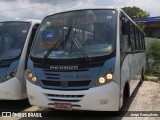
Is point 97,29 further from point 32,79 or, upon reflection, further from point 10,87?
point 10,87

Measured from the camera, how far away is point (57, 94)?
6707 millimetres

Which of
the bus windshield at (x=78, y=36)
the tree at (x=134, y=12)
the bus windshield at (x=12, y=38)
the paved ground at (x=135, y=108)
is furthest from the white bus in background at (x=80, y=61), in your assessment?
the tree at (x=134, y=12)

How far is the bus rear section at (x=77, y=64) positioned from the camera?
6512mm

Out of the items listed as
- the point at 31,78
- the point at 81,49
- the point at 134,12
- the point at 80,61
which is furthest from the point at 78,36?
the point at 134,12

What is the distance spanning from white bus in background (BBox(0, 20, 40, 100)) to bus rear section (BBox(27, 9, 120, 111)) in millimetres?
1043

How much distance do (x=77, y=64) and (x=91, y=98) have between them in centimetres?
79

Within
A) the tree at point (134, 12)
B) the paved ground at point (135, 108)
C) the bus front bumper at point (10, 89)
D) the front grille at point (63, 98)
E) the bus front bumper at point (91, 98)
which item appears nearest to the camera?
the bus front bumper at point (91, 98)

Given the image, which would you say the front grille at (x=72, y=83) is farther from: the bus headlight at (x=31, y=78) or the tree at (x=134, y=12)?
the tree at (x=134, y=12)

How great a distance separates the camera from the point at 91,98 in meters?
6.44

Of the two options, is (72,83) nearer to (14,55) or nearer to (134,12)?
(14,55)

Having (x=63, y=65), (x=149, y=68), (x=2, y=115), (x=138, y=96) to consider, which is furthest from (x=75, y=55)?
(x=149, y=68)

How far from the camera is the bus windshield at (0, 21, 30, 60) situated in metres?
8.53

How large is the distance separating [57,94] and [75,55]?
93cm

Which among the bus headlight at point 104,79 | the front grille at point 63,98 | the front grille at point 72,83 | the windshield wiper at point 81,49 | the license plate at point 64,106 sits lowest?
the license plate at point 64,106
